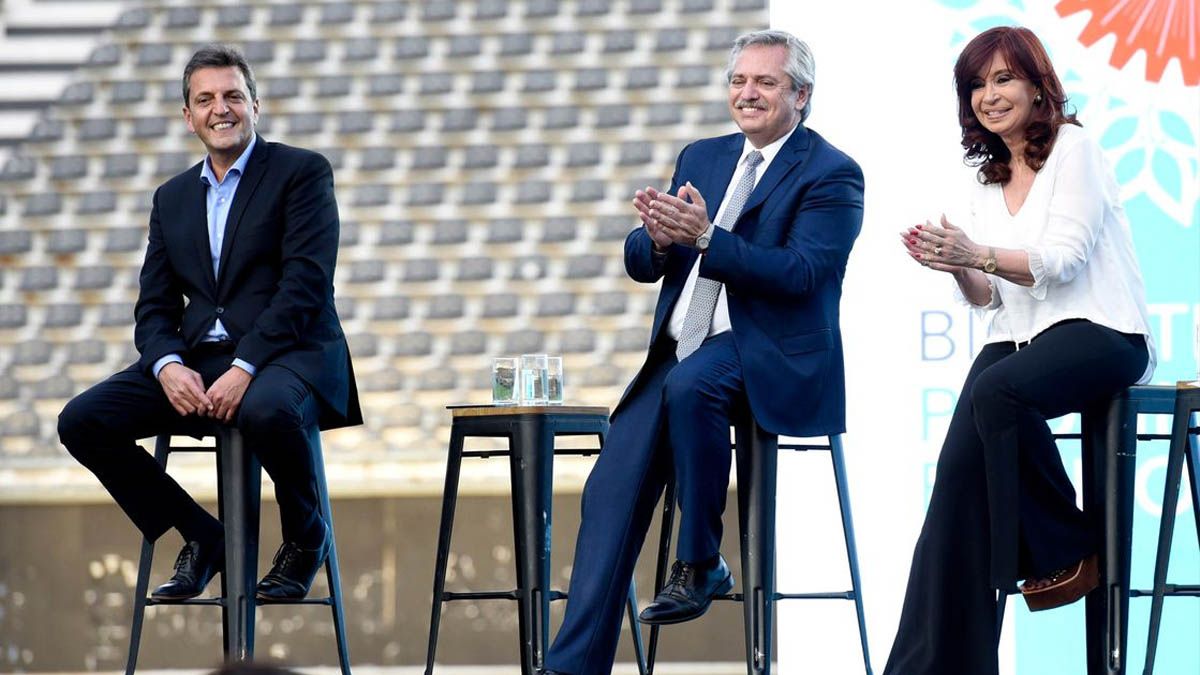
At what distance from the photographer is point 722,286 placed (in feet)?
12.6

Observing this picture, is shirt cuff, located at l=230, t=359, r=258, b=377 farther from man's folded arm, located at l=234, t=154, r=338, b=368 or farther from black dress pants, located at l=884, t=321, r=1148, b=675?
black dress pants, located at l=884, t=321, r=1148, b=675

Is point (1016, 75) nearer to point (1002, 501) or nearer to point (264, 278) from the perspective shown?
point (1002, 501)

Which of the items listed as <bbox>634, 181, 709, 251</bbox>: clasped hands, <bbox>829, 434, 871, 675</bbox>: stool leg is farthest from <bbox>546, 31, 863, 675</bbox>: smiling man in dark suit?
<bbox>829, 434, 871, 675</bbox>: stool leg

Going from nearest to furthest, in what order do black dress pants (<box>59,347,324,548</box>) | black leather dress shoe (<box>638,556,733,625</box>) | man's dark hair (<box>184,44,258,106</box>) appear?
black leather dress shoe (<box>638,556,733,625</box>) → black dress pants (<box>59,347,324,548</box>) → man's dark hair (<box>184,44,258,106</box>)

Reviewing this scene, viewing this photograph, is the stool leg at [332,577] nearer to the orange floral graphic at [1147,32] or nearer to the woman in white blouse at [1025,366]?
the woman in white blouse at [1025,366]

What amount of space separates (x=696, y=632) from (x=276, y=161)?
2.51 meters

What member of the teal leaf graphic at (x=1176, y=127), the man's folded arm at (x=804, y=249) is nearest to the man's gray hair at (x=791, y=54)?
the man's folded arm at (x=804, y=249)

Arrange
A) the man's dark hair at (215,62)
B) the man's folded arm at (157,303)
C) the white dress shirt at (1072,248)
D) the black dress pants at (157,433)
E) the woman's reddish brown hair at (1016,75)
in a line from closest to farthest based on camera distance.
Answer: the white dress shirt at (1072,248) < the woman's reddish brown hair at (1016,75) < the black dress pants at (157,433) < the man's folded arm at (157,303) < the man's dark hair at (215,62)

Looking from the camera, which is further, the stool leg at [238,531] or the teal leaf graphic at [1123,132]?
the teal leaf graphic at [1123,132]

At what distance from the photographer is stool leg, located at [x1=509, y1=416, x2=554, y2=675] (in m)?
4.02

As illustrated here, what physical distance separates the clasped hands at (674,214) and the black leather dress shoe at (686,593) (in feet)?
2.42

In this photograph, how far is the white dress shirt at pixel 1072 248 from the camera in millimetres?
3545

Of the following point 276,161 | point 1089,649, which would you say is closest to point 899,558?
point 1089,649

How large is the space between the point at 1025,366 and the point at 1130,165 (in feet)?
5.89
